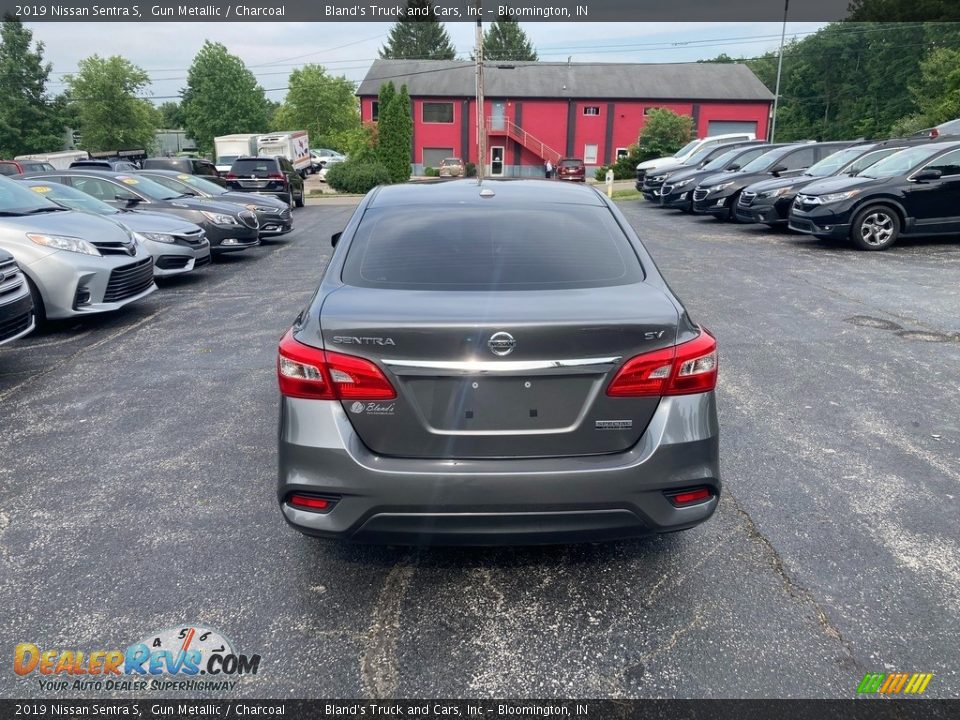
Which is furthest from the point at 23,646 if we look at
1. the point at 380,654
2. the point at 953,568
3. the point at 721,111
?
the point at 721,111

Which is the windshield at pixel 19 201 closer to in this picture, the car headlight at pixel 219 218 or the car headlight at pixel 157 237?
the car headlight at pixel 157 237

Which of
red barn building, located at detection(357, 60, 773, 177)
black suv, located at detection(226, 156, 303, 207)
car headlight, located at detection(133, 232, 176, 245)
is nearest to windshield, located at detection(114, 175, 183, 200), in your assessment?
car headlight, located at detection(133, 232, 176, 245)

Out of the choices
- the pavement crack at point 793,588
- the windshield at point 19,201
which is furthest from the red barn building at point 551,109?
the pavement crack at point 793,588

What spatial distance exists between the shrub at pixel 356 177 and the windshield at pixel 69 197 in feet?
84.4

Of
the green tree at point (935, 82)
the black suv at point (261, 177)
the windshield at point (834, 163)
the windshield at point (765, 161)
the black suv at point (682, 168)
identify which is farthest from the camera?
the green tree at point (935, 82)

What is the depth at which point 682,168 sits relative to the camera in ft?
79.7

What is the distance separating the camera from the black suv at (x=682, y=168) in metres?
23.4

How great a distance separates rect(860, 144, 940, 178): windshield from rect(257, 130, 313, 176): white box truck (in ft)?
114

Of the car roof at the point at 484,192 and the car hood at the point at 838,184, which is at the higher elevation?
the car roof at the point at 484,192

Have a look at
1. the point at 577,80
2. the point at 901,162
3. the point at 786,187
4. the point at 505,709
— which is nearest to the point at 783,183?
the point at 786,187

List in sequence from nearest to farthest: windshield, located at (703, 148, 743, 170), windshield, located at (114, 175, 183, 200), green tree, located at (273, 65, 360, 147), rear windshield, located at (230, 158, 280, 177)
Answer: windshield, located at (114, 175, 183, 200), windshield, located at (703, 148, 743, 170), rear windshield, located at (230, 158, 280, 177), green tree, located at (273, 65, 360, 147)

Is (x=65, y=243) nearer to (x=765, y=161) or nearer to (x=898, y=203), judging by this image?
(x=898, y=203)

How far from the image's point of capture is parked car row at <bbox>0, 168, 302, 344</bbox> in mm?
7383

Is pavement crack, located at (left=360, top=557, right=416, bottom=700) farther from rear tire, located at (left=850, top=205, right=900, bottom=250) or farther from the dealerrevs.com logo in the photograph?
rear tire, located at (left=850, top=205, right=900, bottom=250)
